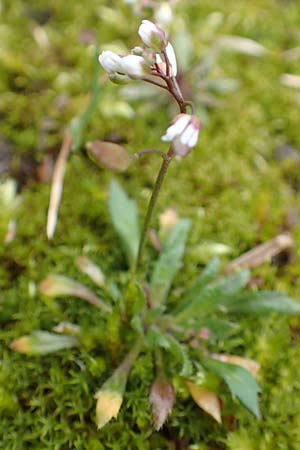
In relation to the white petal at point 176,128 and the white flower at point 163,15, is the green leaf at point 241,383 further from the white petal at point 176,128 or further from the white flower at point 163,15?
the white flower at point 163,15

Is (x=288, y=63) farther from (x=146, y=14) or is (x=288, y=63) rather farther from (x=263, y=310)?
(x=263, y=310)

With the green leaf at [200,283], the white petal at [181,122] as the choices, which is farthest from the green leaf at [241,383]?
the white petal at [181,122]

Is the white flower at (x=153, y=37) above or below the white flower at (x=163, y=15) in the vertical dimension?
above

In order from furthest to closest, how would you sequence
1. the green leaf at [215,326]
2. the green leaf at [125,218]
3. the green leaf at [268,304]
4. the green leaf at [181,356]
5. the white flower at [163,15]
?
the white flower at [163,15]
the green leaf at [125,218]
the green leaf at [268,304]
the green leaf at [215,326]
the green leaf at [181,356]

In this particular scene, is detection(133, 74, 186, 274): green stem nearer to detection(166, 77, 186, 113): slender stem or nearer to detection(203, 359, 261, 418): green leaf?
detection(166, 77, 186, 113): slender stem

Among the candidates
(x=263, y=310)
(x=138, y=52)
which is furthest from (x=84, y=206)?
(x=138, y=52)

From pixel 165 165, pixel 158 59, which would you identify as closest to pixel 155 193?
pixel 165 165
